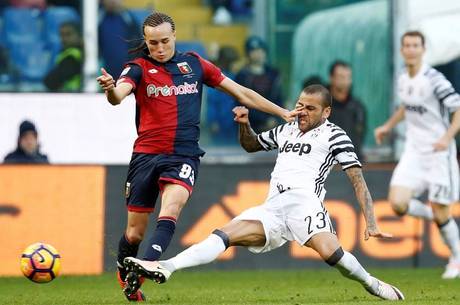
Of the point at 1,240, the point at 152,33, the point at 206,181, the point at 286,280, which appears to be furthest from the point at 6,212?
the point at 152,33

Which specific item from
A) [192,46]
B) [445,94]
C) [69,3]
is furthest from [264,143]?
[192,46]

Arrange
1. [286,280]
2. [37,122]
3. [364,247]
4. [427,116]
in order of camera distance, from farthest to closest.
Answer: [37,122] → [364,247] → [427,116] → [286,280]

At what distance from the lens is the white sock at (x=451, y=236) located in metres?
14.5

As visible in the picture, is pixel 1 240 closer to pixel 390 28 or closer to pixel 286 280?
pixel 286 280

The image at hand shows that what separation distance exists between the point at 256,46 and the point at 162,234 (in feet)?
24.4

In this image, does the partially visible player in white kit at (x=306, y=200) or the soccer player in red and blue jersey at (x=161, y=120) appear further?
the soccer player in red and blue jersey at (x=161, y=120)

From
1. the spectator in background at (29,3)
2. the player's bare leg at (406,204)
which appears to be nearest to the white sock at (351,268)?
the player's bare leg at (406,204)

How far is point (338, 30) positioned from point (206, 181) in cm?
382

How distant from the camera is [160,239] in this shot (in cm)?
1024

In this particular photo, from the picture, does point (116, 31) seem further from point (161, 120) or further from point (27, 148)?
point (161, 120)

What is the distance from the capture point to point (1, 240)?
1465 centimetres

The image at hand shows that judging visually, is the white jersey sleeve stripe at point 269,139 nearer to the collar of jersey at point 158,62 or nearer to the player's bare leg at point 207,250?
the player's bare leg at point 207,250

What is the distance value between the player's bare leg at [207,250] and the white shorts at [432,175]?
178 inches

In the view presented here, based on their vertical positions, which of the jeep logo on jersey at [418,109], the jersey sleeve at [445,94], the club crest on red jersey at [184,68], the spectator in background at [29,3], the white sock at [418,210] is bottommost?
the white sock at [418,210]
